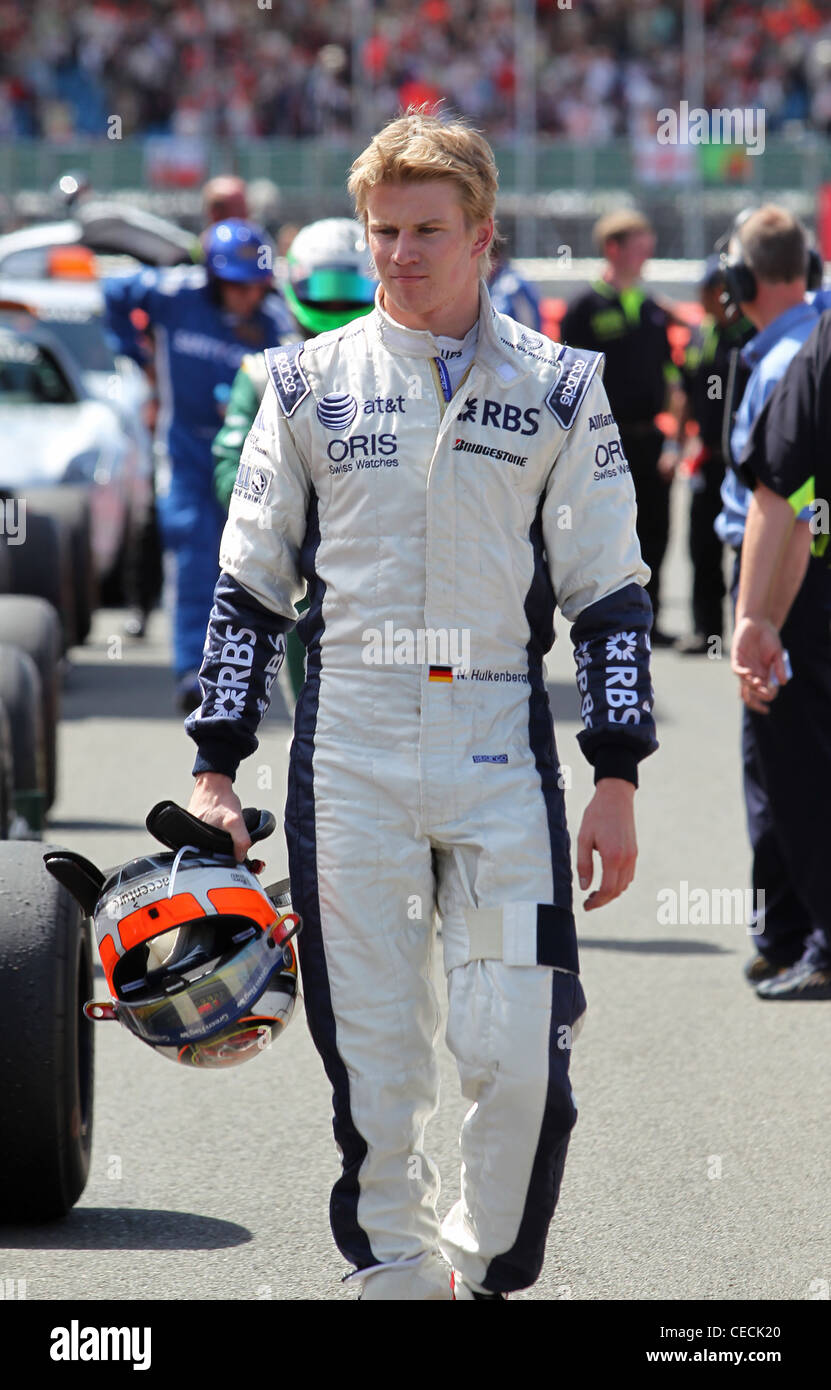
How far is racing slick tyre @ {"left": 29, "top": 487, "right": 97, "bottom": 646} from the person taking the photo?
36.0 ft

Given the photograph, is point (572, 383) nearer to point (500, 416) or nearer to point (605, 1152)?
point (500, 416)

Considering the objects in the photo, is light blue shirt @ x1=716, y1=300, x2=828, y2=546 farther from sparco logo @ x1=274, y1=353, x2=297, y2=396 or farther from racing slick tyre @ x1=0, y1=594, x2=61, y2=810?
sparco logo @ x1=274, y1=353, x2=297, y2=396

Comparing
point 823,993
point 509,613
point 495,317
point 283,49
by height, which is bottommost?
point 823,993

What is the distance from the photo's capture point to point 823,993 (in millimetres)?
6289

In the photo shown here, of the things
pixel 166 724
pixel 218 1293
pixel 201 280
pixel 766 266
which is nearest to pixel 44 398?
pixel 166 724

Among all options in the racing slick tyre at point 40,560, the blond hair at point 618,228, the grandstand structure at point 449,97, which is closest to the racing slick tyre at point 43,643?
the racing slick tyre at point 40,560

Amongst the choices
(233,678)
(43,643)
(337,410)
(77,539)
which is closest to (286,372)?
(337,410)

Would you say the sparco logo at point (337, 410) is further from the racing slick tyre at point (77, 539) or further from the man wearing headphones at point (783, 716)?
the racing slick tyre at point (77, 539)

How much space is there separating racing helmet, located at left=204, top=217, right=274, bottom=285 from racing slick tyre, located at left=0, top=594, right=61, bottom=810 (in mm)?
1570

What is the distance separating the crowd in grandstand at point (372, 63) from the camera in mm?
33531

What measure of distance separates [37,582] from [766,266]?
14.8ft

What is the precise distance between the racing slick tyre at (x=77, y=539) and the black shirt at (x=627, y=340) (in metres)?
2.87

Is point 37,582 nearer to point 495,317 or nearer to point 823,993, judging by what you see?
point 823,993

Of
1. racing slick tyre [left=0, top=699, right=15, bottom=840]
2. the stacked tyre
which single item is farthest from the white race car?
the stacked tyre
